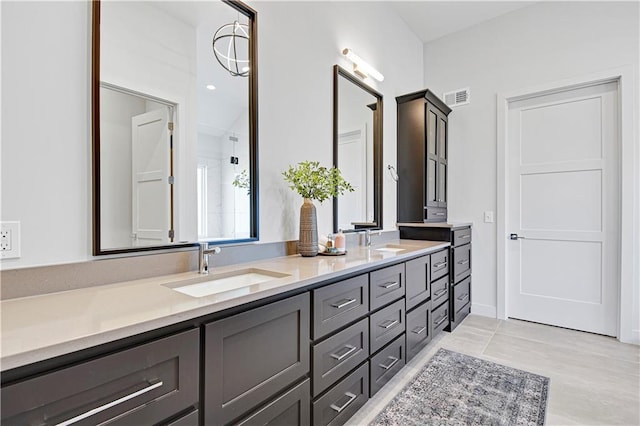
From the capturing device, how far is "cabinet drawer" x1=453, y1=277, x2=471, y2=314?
300 centimetres

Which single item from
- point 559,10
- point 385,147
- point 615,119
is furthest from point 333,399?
point 559,10

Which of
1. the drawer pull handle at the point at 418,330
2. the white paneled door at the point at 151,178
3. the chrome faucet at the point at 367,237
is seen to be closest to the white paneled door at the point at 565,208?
the drawer pull handle at the point at 418,330

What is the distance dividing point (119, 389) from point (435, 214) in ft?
10.2

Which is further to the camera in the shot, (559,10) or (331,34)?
(559,10)

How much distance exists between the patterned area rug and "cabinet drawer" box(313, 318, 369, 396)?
0.37 metres

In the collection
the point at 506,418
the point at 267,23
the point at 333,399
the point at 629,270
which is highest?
the point at 267,23

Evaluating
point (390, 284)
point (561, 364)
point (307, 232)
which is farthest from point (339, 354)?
point (561, 364)

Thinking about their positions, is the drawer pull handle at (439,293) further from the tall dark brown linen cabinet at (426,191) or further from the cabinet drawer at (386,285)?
the cabinet drawer at (386,285)

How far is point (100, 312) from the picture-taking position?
2.84ft

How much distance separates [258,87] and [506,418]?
2.24 metres

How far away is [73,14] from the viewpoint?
1.14 meters

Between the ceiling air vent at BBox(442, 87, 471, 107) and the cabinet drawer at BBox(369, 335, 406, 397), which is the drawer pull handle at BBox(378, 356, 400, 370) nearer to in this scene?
the cabinet drawer at BBox(369, 335, 406, 397)

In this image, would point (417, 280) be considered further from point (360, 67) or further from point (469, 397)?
point (360, 67)

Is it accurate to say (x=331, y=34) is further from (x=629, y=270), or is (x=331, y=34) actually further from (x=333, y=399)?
(x=629, y=270)
